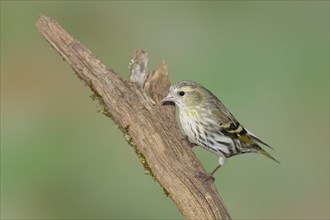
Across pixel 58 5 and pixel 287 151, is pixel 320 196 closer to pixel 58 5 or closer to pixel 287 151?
pixel 287 151

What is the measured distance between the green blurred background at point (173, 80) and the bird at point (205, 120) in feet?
13.4

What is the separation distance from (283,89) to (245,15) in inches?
172

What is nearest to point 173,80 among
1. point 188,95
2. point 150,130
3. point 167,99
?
point 188,95

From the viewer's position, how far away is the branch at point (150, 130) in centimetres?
1122

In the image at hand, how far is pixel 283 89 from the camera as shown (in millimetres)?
21516

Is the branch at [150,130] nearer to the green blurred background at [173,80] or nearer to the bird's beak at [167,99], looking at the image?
the bird's beak at [167,99]

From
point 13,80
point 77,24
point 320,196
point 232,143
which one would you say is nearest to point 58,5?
point 77,24

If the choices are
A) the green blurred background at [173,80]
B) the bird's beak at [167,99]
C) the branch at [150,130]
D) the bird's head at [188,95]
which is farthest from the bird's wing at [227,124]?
the green blurred background at [173,80]

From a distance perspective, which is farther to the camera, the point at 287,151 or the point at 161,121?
the point at 287,151

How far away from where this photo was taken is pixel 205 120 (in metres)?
12.9

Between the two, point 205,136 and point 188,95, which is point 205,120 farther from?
point 188,95

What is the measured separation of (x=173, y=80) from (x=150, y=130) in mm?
9718

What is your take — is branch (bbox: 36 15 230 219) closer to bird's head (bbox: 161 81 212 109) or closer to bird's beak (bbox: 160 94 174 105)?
bird's beak (bbox: 160 94 174 105)

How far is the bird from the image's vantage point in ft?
42.1
